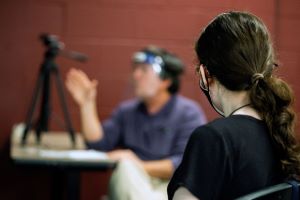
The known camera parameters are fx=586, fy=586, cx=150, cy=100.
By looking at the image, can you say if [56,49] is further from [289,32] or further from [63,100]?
[289,32]

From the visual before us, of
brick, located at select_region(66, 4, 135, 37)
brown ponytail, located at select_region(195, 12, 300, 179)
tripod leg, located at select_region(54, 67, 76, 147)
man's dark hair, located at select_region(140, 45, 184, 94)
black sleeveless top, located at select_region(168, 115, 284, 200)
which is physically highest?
brown ponytail, located at select_region(195, 12, 300, 179)

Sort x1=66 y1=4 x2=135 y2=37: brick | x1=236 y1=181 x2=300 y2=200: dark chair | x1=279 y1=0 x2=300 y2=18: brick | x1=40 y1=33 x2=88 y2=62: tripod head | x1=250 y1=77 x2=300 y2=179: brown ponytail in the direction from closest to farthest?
x1=236 y1=181 x2=300 y2=200: dark chair
x1=250 y1=77 x2=300 y2=179: brown ponytail
x1=279 y1=0 x2=300 y2=18: brick
x1=40 y1=33 x2=88 y2=62: tripod head
x1=66 y1=4 x2=135 y2=37: brick

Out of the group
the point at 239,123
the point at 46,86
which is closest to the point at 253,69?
the point at 239,123

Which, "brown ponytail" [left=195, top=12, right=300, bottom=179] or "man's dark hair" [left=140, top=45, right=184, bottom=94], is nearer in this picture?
"brown ponytail" [left=195, top=12, right=300, bottom=179]

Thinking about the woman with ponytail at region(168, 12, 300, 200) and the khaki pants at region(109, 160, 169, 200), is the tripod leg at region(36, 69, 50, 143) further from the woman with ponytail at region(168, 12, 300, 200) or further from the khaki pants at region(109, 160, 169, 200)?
the woman with ponytail at region(168, 12, 300, 200)

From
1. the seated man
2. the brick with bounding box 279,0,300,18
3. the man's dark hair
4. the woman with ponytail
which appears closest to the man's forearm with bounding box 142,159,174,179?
the seated man

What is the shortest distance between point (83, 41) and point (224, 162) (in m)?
2.11

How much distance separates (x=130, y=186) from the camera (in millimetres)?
2314

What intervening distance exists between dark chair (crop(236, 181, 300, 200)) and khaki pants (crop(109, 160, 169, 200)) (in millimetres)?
1146

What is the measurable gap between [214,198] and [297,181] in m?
0.18

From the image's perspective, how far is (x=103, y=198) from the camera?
123 inches

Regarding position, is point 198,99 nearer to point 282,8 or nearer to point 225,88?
point 282,8

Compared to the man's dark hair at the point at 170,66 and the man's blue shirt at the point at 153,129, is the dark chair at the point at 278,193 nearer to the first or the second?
the man's blue shirt at the point at 153,129

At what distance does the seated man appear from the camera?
9.12 ft
